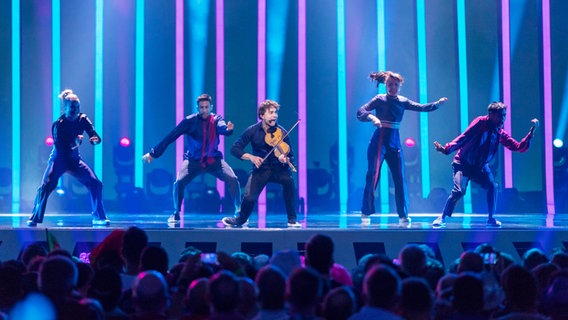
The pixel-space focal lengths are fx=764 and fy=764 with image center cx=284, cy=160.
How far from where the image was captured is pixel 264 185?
872 centimetres

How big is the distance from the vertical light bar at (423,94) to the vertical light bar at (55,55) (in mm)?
5985

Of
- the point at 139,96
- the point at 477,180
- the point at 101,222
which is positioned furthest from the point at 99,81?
the point at 477,180

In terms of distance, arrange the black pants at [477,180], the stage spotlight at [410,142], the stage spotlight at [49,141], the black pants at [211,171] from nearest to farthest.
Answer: the black pants at [477,180] < the black pants at [211,171] < the stage spotlight at [49,141] < the stage spotlight at [410,142]

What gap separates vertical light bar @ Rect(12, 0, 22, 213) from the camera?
12.5 metres

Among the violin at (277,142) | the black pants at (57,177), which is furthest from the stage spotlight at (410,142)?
the black pants at (57,177)

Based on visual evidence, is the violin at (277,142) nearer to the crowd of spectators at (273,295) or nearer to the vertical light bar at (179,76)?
the crowd of spectators at (273,295)

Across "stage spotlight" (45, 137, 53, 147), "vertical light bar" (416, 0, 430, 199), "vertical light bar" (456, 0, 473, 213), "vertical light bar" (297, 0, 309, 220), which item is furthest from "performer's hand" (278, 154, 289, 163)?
"stage spotlight" (45, 137, 53, 147)

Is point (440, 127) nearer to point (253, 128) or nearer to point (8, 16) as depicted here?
point (253, 128)

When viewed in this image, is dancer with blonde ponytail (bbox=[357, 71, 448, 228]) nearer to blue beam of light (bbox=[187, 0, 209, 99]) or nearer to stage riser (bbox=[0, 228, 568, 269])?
stage riser (bbox=[0, 228, 568, 269])

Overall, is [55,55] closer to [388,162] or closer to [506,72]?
[388,162]

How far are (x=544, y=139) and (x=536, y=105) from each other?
58cm

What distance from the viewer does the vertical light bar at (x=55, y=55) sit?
1266cm

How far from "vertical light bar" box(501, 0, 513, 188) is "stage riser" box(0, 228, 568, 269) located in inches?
185

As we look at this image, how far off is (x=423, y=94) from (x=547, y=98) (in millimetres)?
2066
